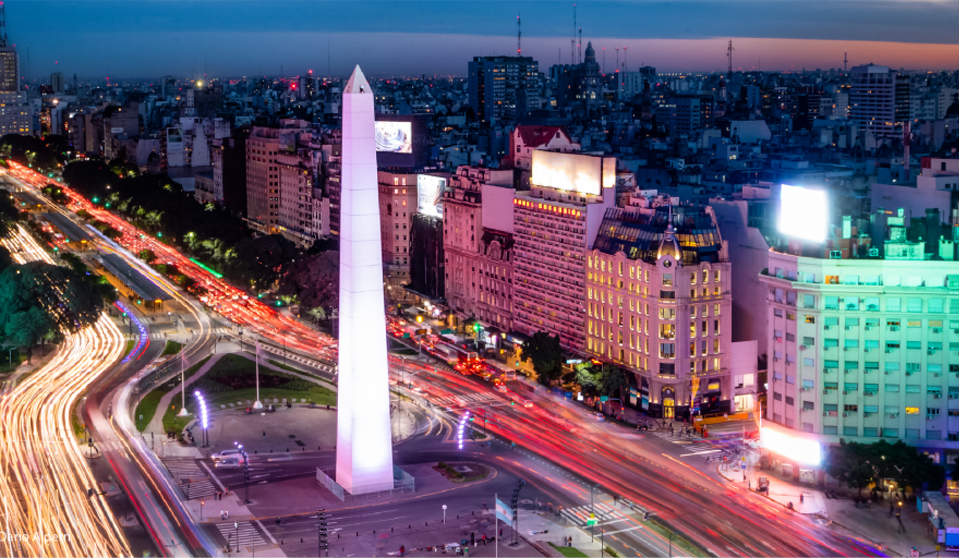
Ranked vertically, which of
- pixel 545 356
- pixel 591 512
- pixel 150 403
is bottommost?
pixel 591 512

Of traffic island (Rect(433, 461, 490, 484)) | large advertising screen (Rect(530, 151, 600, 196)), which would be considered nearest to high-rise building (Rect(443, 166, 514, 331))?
large advertising screen (Rect(530, 151, 600, 196))

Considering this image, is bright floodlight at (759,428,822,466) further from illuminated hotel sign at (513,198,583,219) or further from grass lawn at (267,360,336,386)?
grass lawn at (267,360,336,386)

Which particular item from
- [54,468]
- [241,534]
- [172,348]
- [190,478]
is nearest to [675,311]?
[190,478]

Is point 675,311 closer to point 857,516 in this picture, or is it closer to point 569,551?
point 857,516

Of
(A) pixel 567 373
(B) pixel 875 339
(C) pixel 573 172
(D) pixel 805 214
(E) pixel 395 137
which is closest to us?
(B) pixel 875 339

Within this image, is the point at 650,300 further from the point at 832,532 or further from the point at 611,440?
the point at 832,532

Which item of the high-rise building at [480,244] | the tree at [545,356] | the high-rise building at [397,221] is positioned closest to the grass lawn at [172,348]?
the high-rise building at [480,244]
